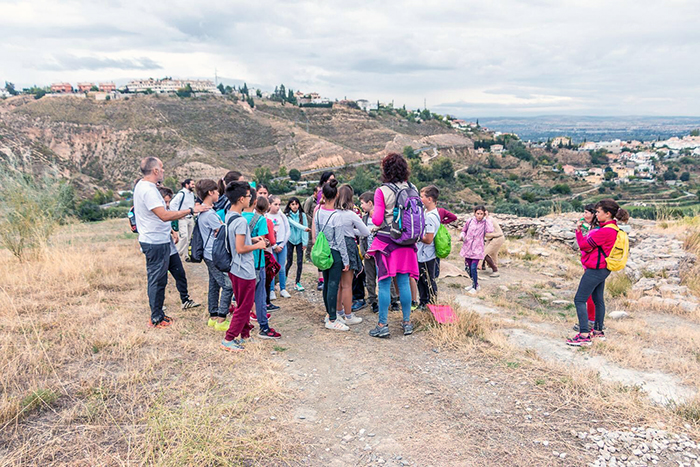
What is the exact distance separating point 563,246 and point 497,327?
28.5ft

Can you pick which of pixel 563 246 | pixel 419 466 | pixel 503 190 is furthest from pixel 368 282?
pixel 503 190

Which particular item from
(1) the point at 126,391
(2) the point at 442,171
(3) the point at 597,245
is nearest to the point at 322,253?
(1) the point at 126,391

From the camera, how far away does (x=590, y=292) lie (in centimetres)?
411

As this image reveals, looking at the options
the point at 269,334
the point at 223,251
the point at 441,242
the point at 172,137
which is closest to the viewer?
the point at 223,251

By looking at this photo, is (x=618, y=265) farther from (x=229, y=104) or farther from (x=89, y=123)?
(x=229, y=104)

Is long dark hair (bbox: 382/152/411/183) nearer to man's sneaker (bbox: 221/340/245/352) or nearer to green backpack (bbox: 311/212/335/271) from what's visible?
green backpack (bbox: 311/212/335/271)

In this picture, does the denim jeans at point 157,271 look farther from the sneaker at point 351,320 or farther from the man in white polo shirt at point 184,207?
the sneaker at point 351,320

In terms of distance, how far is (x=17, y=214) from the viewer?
6715 millimetres

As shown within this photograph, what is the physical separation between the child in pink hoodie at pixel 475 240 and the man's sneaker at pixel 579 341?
219cm

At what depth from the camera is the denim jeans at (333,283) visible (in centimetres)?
428

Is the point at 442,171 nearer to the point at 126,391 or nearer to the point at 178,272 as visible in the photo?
the point at 178,272

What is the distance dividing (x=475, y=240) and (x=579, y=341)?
2.40 meters

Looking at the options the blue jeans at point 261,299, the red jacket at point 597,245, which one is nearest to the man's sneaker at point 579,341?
the red jacket at point 597,245

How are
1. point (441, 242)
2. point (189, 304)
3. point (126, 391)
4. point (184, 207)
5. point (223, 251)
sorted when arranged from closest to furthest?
point (126, 391)
point (223, 251)
point (184, 207)
point (441, 242)
point (189, 304)
